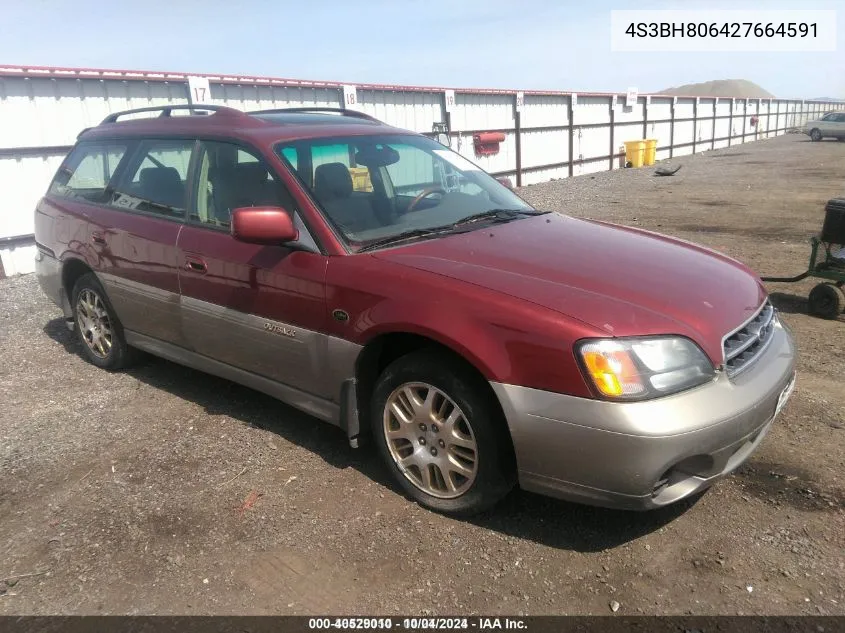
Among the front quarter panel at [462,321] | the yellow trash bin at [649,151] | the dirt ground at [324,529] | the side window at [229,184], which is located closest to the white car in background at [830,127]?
the yellow trash bin at [649,151]

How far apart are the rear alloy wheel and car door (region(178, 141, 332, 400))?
470 cm

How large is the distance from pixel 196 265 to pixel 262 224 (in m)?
0.86

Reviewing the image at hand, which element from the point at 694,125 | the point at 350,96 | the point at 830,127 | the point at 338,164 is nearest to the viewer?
the point at 338,164

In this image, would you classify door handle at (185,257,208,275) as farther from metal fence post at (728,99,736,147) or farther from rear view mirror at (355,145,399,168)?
metal fence post at (728,99,736,147)

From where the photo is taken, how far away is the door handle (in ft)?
12.1

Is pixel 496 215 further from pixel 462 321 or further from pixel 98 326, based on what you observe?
pixel 98 326

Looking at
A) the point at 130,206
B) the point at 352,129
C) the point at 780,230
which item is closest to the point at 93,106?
the point at 130,206

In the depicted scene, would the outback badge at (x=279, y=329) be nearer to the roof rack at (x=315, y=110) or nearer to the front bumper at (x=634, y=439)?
the front bumper at (x=634, y=439)

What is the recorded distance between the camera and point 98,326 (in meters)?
4.89

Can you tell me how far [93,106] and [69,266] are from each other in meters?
5.89

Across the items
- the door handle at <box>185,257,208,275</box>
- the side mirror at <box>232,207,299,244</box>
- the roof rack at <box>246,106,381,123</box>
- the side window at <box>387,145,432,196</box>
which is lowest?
the door handle at <box>185,257,208,275</box>

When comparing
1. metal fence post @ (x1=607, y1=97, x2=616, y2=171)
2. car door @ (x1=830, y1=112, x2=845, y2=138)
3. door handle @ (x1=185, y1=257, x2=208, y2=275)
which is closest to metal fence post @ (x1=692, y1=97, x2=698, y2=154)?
car door @ (x1=830, y1=112, x2=845, y2=138)

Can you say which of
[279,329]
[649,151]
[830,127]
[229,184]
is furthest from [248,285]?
[830,127]

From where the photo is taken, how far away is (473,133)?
17.9 metres
